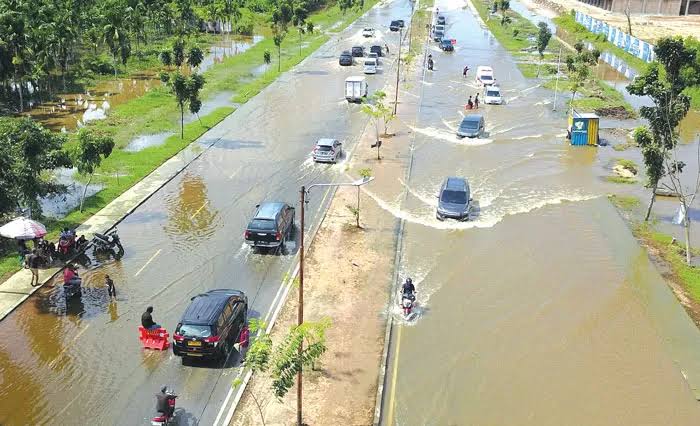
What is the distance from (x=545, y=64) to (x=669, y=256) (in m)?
48.1

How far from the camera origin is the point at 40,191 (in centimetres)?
2797

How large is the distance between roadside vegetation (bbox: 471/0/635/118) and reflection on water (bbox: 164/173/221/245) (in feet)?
107

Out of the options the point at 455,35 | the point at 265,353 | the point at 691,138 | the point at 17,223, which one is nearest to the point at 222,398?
the point at 265,353

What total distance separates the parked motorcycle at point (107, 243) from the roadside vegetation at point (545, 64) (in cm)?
3865

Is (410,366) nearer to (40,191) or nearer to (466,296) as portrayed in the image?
(466,296)

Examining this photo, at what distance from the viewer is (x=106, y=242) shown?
2678 centimetres

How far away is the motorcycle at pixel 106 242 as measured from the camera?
26828 mm

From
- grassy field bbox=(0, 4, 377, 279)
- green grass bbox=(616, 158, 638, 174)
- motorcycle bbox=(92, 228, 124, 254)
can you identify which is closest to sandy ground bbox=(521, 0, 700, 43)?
grassy field bbox=(0, 4, 377, 279)

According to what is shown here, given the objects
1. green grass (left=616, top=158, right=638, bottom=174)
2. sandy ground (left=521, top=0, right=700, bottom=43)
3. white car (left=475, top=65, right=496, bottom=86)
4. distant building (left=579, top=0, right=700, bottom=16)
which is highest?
distant building (left=579, top=0, right=700, bottom=16)

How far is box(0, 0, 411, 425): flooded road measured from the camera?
60.2ft

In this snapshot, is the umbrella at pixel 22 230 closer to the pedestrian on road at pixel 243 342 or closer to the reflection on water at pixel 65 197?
the reflection on water at pixel 65 197

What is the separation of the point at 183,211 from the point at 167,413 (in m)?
15.9

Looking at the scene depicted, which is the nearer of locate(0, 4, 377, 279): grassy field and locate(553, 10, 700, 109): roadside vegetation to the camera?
locate(0, 4, 377, 279): grassy field

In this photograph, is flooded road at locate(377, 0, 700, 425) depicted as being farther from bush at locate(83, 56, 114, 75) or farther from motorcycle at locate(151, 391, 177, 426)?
bush at locate(83, 56, 114, 75)
